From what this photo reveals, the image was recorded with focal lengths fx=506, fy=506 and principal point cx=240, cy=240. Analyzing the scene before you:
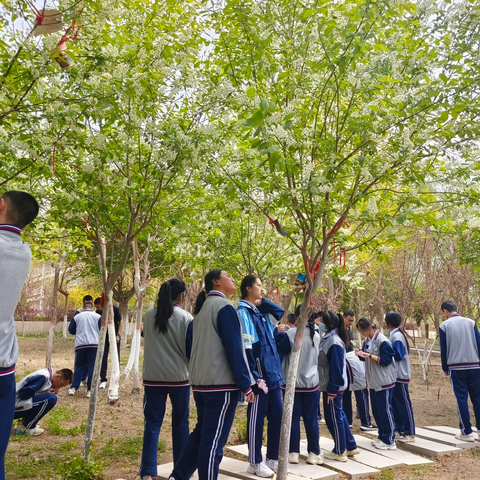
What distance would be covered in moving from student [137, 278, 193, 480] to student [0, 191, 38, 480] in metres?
2.19

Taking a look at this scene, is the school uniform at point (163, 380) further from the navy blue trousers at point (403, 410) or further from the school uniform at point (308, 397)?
the navy blue trousers at point (403, 410)

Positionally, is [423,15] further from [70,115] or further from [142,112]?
[70,115]

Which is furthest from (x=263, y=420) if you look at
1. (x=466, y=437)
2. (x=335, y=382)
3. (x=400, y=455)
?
(x=466, y=437)

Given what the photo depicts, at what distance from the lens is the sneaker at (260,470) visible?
5514mm

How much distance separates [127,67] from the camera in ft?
15.9

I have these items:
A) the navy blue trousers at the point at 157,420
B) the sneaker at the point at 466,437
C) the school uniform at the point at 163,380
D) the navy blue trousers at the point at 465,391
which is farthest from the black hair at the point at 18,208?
the sneaker at the point at 466,437

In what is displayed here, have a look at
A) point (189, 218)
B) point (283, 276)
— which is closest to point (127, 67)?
point (189, 218)

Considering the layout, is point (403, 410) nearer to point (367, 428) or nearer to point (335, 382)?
point (367, 428)

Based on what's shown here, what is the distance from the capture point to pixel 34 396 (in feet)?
21.9

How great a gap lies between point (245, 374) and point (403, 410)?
448 cm

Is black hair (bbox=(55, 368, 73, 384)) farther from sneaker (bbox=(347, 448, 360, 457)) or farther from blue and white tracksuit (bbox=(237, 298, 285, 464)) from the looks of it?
sneaker (bbox=(347, 448, 360, 457))

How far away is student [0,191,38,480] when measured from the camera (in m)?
3.00

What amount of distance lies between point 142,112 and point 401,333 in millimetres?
5113

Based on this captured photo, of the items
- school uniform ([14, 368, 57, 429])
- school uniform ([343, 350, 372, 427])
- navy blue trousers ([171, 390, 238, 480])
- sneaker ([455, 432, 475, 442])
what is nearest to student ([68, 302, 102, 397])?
school uniform ([14, 368, 57, 429])
